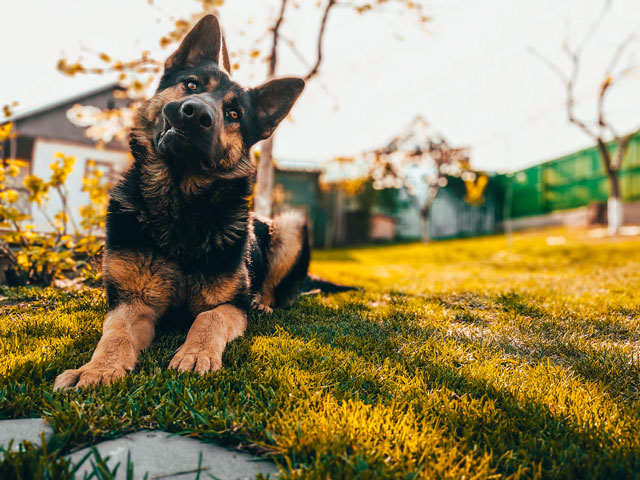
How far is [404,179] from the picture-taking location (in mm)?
22359

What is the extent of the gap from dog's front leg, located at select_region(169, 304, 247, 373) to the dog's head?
38.7 inches

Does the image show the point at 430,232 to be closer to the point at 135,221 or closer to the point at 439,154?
the point at 439,154

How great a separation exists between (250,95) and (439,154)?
783 inches

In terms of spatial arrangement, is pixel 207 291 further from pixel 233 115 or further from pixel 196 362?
pixel 233 115

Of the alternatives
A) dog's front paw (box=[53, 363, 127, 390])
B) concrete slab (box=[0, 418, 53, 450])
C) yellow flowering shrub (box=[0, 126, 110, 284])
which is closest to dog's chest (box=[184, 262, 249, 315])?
dog's front paw (box=[53, 363, 127, 390])

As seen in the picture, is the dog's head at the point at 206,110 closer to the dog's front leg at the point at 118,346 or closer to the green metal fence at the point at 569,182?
the dog's front leg at the point at 118,346

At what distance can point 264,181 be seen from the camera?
7773 millimetres

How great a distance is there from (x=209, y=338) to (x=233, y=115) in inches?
63.5

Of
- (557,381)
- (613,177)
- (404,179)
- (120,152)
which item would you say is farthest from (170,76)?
(404,179)

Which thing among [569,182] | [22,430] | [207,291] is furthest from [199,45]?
[569,182]

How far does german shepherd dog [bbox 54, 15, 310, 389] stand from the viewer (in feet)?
8.57

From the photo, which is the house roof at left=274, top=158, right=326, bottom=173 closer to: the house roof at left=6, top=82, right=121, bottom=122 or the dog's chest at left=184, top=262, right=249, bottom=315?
the house roof at left=6, top=82, right=121, bottom=122

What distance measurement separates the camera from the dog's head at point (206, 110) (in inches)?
106

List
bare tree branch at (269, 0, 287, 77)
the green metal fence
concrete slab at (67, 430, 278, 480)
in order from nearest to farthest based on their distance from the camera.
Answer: concrete slab at (67, 430, 278, 480) < bare tree branch at (269, 0, 287, 77) < the green metal fence
